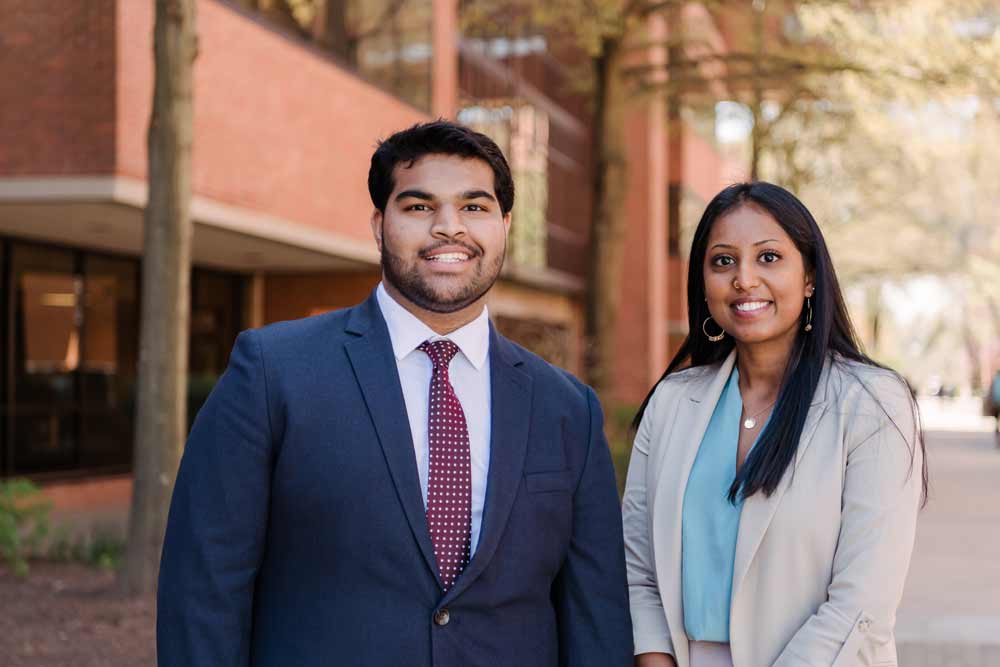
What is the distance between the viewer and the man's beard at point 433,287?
8.62 ft

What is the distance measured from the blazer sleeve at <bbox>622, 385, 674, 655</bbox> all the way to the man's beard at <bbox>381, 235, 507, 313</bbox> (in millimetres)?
762

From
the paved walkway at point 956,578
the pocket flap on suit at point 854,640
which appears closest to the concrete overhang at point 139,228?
the paved walkway at point 956,578

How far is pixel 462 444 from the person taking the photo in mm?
2619

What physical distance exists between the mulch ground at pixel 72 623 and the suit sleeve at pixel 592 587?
3870 mm

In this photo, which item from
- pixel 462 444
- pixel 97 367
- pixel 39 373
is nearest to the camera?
pixel 462 444

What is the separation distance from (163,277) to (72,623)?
2.05 meters

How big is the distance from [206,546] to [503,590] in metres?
0.62

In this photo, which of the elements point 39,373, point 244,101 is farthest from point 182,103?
point 39,373

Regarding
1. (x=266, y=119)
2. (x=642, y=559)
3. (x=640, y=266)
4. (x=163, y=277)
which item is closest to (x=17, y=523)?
(x=163, y=277)

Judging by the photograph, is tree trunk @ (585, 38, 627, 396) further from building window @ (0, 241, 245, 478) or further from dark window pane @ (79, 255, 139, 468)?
dark window pane @ (79, 255, 139, 468)

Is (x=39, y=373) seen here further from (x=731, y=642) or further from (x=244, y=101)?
(x=731, y=642)

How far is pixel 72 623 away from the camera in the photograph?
689cm

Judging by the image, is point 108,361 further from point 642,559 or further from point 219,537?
point 219,537

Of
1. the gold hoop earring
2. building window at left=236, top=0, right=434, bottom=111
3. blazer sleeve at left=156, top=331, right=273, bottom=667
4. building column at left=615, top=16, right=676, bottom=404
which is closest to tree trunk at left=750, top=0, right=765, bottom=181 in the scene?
building window at left=236, top=0, right=434, bottom=111
